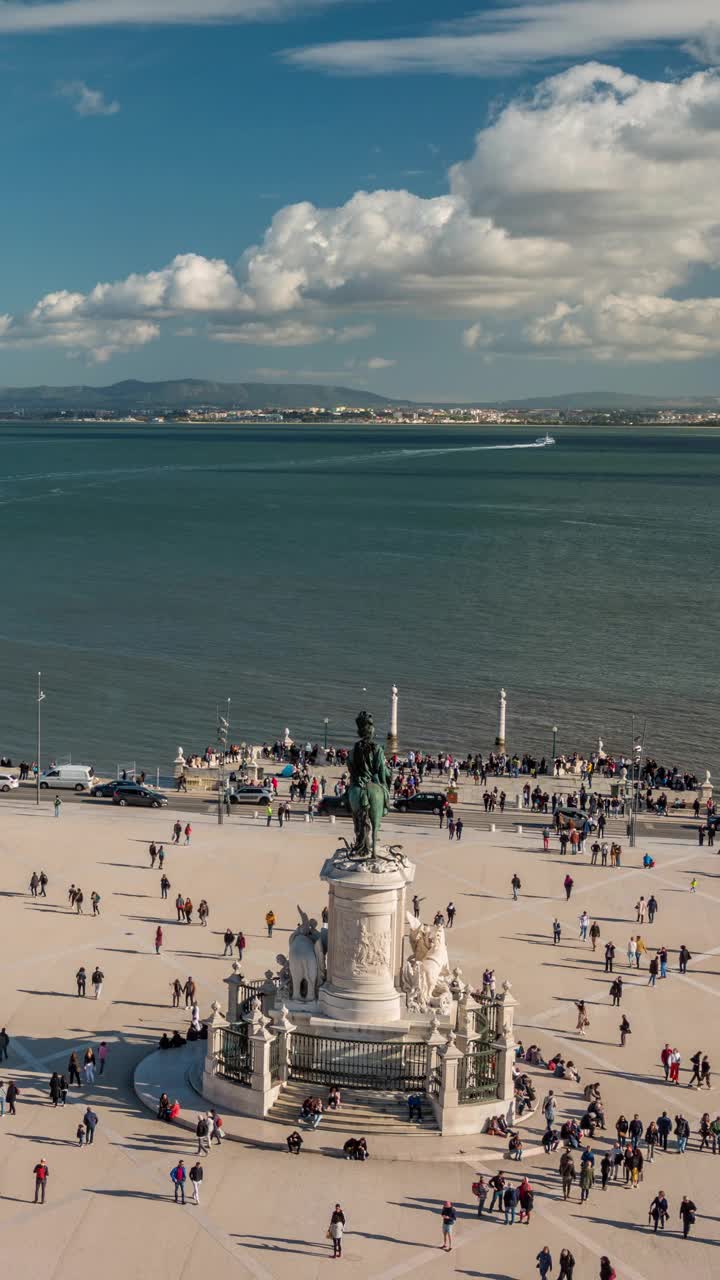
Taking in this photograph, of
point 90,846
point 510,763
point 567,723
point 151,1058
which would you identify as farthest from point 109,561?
point 151,1058

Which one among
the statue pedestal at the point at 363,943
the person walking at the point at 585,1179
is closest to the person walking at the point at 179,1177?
the statue pedestal at the point at 363,943

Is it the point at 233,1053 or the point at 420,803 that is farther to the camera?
the point at 420,803

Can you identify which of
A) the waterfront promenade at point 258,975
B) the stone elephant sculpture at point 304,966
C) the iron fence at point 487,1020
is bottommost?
the waterfront promenade at point 258,975

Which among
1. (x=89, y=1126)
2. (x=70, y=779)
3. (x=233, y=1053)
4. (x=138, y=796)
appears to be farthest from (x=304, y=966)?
(x=70, y=779)

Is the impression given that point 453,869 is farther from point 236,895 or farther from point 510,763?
point 510,763

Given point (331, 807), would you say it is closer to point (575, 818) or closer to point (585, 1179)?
point (575, 818)

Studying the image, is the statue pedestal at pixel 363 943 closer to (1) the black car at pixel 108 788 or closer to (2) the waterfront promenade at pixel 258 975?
→ (2) the waterfront promenade at pixel 258 975
